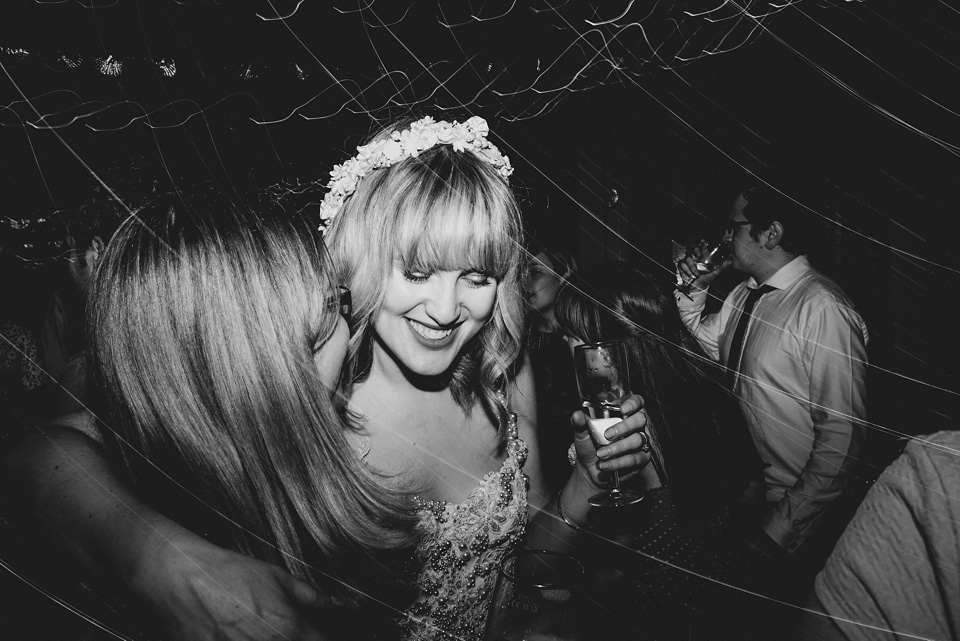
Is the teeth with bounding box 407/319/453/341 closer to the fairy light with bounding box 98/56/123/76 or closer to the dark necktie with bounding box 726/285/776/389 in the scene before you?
the dark necktie with bounding box 726/285/776/389

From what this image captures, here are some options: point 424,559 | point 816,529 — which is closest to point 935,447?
point 424,559

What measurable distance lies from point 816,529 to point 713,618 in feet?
5.16

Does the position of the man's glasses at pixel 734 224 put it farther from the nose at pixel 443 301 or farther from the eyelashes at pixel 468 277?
the nose at pixel 443 301

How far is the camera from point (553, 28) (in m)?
3.85

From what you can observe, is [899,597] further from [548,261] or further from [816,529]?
[548,261]

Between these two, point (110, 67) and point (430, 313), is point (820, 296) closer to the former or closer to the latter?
point (430, 313)

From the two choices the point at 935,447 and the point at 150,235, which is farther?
the point at 150,235

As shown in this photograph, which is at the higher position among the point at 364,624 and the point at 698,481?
the point at 698,481

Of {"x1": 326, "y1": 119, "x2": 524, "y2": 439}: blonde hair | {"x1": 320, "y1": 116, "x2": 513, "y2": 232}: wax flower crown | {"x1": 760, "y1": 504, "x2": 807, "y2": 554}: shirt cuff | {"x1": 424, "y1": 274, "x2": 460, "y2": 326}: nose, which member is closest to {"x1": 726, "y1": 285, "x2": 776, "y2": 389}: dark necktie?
{"x1": 760, "y1": 504, "x2": 807, "y2": 554}: shirt cuff

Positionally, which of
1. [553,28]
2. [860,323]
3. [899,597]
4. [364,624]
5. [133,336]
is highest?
[553,28]

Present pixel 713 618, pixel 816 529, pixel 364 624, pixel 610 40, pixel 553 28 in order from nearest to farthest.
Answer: pixel 713 618
pixel 364 624
pixel 816 529
pixel 553 28
pixel 610 40

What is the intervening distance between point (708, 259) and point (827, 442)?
1683mm

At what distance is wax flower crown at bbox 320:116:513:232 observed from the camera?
1.84 metres

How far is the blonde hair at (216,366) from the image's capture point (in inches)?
44.9
